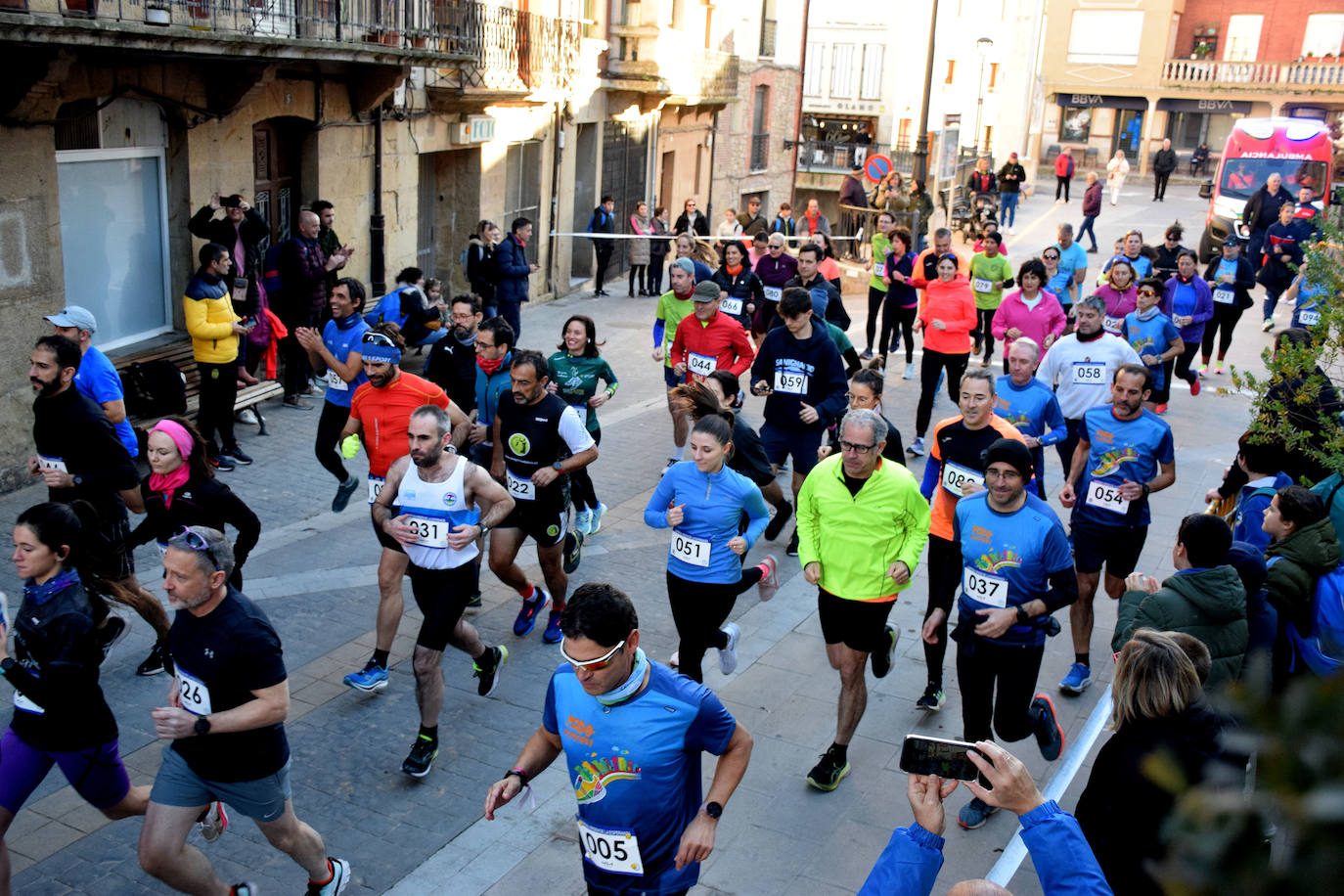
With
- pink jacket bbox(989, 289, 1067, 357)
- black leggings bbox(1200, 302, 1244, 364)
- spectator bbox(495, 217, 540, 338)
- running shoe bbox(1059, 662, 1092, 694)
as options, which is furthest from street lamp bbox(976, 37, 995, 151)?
running shoe bbox(1059, 662, 1092, 694)

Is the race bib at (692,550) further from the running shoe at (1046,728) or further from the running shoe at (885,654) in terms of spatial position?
the running shoe at (1046,728)

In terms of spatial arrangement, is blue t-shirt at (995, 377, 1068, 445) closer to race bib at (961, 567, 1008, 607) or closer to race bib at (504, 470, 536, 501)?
race bib at (961, 567, 1008, 607)

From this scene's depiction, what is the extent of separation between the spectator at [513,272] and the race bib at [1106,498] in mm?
8985

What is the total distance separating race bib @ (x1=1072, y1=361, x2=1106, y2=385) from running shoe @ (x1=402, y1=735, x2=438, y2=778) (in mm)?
5701

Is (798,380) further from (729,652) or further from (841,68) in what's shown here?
(841,68)

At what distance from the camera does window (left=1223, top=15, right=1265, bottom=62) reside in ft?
175

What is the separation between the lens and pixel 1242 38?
53.8 metres

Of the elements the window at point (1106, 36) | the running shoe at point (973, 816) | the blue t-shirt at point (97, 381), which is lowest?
the running shoe at point (973, 816)

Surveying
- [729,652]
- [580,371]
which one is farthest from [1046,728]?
[580,371]

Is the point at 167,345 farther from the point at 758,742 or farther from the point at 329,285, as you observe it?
the point at 758,742

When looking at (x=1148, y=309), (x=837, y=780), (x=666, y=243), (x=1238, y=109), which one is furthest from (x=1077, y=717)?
(x=1238, y=109)

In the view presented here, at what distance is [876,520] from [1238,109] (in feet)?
178

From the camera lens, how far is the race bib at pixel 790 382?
9.23 m

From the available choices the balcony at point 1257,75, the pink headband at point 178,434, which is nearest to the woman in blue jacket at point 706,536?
the pink headband at point 178,434
